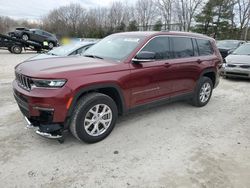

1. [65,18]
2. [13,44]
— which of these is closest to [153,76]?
[13,44]

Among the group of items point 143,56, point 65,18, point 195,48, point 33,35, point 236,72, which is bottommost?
point 236,72

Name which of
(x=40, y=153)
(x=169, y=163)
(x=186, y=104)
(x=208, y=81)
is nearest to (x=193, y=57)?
(x=208, y=81)

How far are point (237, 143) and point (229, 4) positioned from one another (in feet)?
124

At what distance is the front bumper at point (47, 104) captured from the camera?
9.95 ft

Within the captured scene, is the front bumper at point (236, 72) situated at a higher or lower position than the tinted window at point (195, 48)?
lower

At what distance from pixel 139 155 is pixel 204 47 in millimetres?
3470

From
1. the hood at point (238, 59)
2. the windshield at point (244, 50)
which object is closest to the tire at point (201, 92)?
the hood at point (238, 59)

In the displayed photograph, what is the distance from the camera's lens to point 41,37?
70.7 ft

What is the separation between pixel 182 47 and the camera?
488cm

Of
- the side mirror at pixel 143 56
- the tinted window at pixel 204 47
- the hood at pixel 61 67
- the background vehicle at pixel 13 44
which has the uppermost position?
the background vehicle at pixel 13 44

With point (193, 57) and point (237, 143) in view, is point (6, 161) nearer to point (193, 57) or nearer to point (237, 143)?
point (237, 143)

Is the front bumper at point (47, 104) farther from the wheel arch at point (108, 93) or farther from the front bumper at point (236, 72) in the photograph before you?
the front bumper at point (236, 72)

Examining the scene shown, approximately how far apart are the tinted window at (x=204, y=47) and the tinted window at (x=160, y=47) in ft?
4.06

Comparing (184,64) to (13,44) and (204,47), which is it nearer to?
(204,47)
